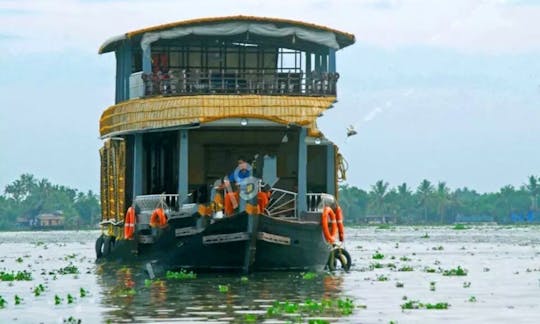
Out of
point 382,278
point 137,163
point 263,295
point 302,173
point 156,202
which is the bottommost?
point 263,295

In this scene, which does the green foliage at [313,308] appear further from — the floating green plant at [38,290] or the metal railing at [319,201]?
the metal railing at [319,201]

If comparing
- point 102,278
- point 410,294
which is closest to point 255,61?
point 102,278

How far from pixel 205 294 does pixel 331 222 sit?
26.9 ft

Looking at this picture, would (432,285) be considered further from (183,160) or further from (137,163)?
(137,163)

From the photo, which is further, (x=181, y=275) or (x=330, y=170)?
(x=330, y=170)

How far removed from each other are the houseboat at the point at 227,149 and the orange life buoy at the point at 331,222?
28mm

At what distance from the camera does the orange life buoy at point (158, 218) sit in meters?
38.4

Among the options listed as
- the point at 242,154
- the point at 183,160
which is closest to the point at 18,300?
the point at 183,160

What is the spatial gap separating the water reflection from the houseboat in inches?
41.5

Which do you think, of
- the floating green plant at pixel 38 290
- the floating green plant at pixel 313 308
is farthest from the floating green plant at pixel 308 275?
the floating green plant at pixel 313 308

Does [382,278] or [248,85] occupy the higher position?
[248,85]

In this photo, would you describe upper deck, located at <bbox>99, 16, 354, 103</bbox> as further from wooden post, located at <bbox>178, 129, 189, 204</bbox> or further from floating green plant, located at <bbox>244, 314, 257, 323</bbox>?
floating green plant, located at <bbox>244, 314, 257, 323</bbox>

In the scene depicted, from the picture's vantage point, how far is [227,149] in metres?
43.0

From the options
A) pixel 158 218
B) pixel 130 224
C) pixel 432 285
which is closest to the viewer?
pixel 432 285
